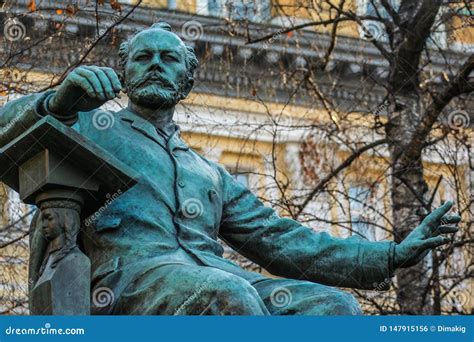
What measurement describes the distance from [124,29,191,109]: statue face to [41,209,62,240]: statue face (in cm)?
86

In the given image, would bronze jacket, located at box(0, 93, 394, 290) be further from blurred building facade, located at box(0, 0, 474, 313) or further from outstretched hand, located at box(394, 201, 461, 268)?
blurred building facade, located at box(0, 0, 474, 313)

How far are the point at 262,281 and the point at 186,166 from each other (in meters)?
0.68

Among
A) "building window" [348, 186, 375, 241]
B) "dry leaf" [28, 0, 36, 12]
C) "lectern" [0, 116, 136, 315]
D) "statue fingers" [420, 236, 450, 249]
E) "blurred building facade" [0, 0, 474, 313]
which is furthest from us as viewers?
"building window" [348, 186, 375, 241]

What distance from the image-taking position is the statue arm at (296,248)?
10.5 m

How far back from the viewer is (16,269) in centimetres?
1830

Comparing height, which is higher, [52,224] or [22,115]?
[22,115]

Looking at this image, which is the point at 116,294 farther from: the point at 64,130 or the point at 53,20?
the point at 53,20

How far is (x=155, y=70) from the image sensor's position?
10.5 m

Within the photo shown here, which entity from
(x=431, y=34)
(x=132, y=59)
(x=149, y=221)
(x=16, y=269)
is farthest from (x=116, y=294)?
(x=431, y=34)

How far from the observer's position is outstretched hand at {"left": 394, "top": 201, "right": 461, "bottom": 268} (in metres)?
10.3

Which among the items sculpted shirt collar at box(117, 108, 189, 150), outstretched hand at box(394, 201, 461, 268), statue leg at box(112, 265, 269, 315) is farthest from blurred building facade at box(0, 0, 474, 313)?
statue leg at box(112, 265, 269, 315)

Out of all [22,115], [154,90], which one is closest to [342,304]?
[154,90]

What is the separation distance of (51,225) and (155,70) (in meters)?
0.99

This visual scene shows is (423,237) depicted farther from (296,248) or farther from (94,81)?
(94,81)
